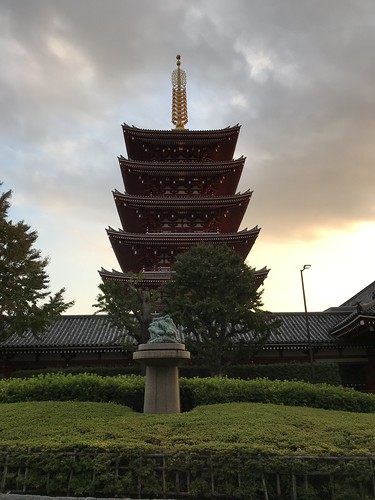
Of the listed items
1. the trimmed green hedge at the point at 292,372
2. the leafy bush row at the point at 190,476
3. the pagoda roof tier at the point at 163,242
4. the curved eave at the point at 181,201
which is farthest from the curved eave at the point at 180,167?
the leafy bush row at the point at 190,476

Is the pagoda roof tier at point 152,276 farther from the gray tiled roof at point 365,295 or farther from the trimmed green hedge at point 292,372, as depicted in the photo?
the gray tiled roof at point 365,295

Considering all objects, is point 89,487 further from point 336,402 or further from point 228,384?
point 336,402

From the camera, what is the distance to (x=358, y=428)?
959cm

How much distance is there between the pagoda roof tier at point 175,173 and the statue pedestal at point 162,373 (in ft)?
70.6

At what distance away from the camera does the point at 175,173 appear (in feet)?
105

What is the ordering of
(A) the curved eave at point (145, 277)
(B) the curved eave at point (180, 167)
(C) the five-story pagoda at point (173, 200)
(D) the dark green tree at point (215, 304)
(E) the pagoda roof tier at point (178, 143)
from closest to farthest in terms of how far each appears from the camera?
(D) the dark green tree at point (215, 304), (A) the curved eave at point (145, 277), (C) the five-story pagoda at point (173, 200), (B) the curved eave at point (180, 167), (E) the pagoda roof tier at point (178, 143)

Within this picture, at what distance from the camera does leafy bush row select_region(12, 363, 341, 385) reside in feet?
68.6

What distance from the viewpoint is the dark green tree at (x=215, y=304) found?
61.2ft

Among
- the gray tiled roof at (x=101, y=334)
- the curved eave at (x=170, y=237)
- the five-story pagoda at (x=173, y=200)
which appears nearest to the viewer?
the gray tiled roof at (x=101, y=334)

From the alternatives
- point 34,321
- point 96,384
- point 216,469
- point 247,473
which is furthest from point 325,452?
point 34,321

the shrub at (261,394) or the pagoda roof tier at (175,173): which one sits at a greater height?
the pagoda roof tier at (175,173)

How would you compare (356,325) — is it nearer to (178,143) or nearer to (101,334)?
(101,334)

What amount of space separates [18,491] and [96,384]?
608 centimetres

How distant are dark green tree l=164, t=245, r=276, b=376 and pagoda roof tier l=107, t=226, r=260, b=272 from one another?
8546mm
